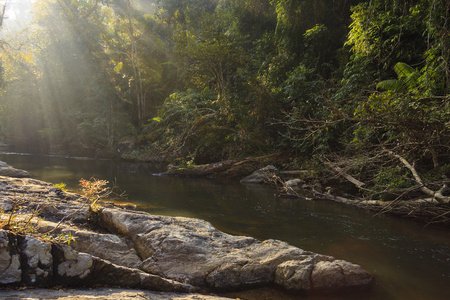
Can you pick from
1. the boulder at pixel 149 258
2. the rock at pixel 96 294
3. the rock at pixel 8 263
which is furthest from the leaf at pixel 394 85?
the rock at pixel 8 263

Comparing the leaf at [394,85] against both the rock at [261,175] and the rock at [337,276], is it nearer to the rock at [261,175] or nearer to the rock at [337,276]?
the rock at [261,175]

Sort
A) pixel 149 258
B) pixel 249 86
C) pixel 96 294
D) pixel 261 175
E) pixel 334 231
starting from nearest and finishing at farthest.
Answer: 1. pixel 96 294
2. pixel 149 258
3. pixel 334 231
4. pixel 261 175
5. pixel 249 86

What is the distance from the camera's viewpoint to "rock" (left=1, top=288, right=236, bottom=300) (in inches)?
79.5

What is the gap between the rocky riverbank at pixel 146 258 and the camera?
2.37 meters

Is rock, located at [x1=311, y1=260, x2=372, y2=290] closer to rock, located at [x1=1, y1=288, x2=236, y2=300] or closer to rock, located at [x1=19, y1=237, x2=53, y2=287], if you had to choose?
rock, located at [x1=1, y1=288, x2=236, y2=300]

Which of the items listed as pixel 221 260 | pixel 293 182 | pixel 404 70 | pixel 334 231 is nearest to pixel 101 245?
pixel 221 260

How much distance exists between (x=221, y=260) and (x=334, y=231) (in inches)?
124

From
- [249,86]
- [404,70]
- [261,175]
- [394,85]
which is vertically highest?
[249,86]

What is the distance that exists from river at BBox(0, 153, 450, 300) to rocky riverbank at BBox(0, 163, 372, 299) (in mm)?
262

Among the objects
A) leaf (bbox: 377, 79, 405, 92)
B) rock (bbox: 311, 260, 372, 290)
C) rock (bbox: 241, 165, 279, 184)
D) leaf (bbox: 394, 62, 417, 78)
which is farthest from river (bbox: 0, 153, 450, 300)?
leaf (bbox: 394, 62, 417, 78)

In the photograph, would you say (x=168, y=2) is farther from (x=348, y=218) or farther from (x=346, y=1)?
(x=348, y=218)

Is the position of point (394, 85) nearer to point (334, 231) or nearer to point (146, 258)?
point (334, 231)

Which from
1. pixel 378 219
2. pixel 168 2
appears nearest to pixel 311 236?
pixel 378 219

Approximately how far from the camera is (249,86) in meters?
13.7
